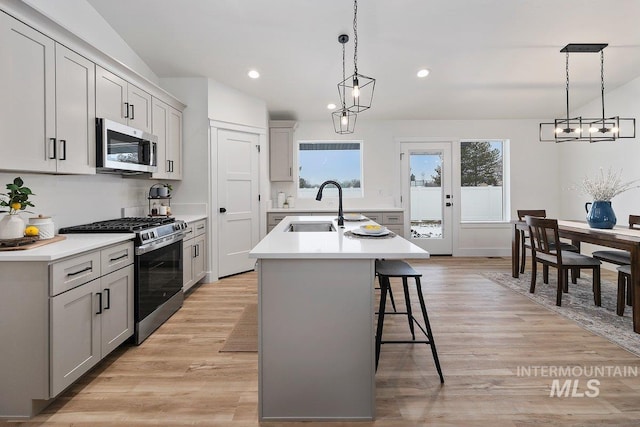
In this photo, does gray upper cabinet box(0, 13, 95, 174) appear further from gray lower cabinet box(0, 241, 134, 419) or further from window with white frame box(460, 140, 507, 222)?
window with white frame box(460, 140, 507, 222)

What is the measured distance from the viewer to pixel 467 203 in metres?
6.18

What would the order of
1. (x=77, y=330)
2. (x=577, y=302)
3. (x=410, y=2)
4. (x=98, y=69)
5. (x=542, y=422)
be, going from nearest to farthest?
1. (x=542, y=422)
2. (x=77, y=330)
3. (x=98, y=69)
4. (x=410, y=2)
5. (x=577, y=302)

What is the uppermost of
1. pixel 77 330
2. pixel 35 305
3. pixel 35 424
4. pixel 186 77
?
pixel 186 77

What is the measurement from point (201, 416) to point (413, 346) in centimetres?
154

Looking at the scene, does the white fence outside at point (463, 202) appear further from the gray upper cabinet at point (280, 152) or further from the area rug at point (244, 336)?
the area rug at point (244, 336)

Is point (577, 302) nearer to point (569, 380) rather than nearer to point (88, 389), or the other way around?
point (569, 380)

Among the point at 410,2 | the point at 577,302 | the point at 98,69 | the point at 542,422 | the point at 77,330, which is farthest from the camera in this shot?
the point at 577,302

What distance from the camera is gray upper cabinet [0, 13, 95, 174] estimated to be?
195 centimetres

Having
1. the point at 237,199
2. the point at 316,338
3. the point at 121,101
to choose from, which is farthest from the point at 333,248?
the point at 237,199

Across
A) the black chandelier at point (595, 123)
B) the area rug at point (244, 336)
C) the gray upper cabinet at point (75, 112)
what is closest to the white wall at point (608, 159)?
the black chandelier at point (595, 123)

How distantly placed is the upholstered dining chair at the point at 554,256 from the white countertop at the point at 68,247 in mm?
3895

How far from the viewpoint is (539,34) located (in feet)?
12.2

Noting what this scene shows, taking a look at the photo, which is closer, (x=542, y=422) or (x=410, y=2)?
(x=542, y=422)

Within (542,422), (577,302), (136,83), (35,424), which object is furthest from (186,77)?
Answer: (577,302)
